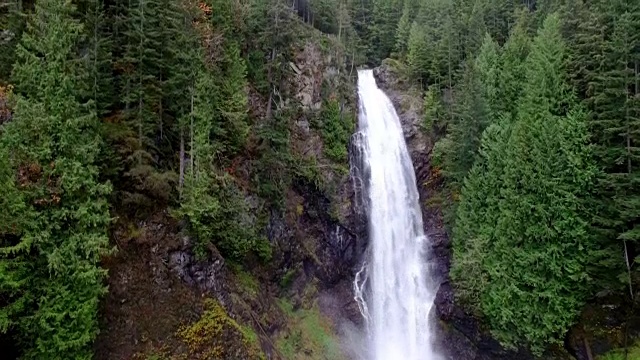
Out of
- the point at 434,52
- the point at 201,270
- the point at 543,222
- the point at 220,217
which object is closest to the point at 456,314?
the point at 543,222

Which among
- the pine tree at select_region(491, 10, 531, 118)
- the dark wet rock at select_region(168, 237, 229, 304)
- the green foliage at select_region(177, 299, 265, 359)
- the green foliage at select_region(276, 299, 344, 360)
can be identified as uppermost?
the pine tree at select_region(491, 10, 531, 118)

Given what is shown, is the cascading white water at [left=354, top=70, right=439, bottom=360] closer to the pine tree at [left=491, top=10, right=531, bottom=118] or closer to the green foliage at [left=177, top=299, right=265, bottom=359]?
the pine tree at [left=491, top=10, right=531, bottom=118]

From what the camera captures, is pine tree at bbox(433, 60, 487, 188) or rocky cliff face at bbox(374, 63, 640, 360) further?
pine tree at bbox(433, 60, 487, 188)

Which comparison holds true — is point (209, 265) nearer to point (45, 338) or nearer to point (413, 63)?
point (45, 338)

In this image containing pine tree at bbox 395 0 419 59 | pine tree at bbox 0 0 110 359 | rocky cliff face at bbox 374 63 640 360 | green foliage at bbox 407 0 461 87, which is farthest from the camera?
pine tree at bbox 395 0 419 59

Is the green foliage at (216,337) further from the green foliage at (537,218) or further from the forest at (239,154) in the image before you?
the green foliage at (537,218)

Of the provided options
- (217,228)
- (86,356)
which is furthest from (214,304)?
(86,356)

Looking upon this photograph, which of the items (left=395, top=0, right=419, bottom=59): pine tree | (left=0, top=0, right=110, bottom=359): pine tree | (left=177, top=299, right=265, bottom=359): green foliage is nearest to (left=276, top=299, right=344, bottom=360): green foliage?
(left=177, top=299, right=265, bottom=359): green foliage

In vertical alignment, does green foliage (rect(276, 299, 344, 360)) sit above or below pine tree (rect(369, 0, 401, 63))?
below
